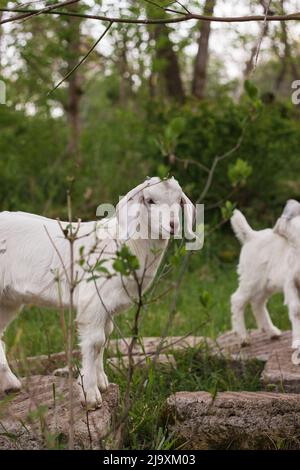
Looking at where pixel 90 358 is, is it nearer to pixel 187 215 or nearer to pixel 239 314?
pixel 187 215

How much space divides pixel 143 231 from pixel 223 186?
17.0ft

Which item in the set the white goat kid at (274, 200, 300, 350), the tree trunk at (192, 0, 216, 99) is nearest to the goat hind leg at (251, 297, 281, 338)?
the white goat kid at (274, 200, 300, 350)

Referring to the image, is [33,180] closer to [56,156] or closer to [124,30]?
[56,156]

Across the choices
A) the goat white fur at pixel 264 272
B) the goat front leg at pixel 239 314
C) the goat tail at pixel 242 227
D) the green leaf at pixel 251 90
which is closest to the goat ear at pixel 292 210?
the goat white fur at pixel 264 272

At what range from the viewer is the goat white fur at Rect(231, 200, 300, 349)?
14.4 ft

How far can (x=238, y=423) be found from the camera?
3463 mm

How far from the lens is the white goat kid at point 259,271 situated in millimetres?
4602

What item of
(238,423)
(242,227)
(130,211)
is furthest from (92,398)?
(242,227)

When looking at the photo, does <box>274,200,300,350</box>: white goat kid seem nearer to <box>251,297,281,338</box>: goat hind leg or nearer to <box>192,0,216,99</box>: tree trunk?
<box>251,297,281,338</box>: goat hind leg

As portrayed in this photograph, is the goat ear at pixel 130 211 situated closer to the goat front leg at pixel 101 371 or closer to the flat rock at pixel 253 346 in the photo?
the goat front leg at pixel 101 371

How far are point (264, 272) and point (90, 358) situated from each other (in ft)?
5.78

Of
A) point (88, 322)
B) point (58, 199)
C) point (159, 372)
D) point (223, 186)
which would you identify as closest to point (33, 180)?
point (58, 199)

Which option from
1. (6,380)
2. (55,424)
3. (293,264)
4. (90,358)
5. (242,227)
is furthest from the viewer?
(242,227)
